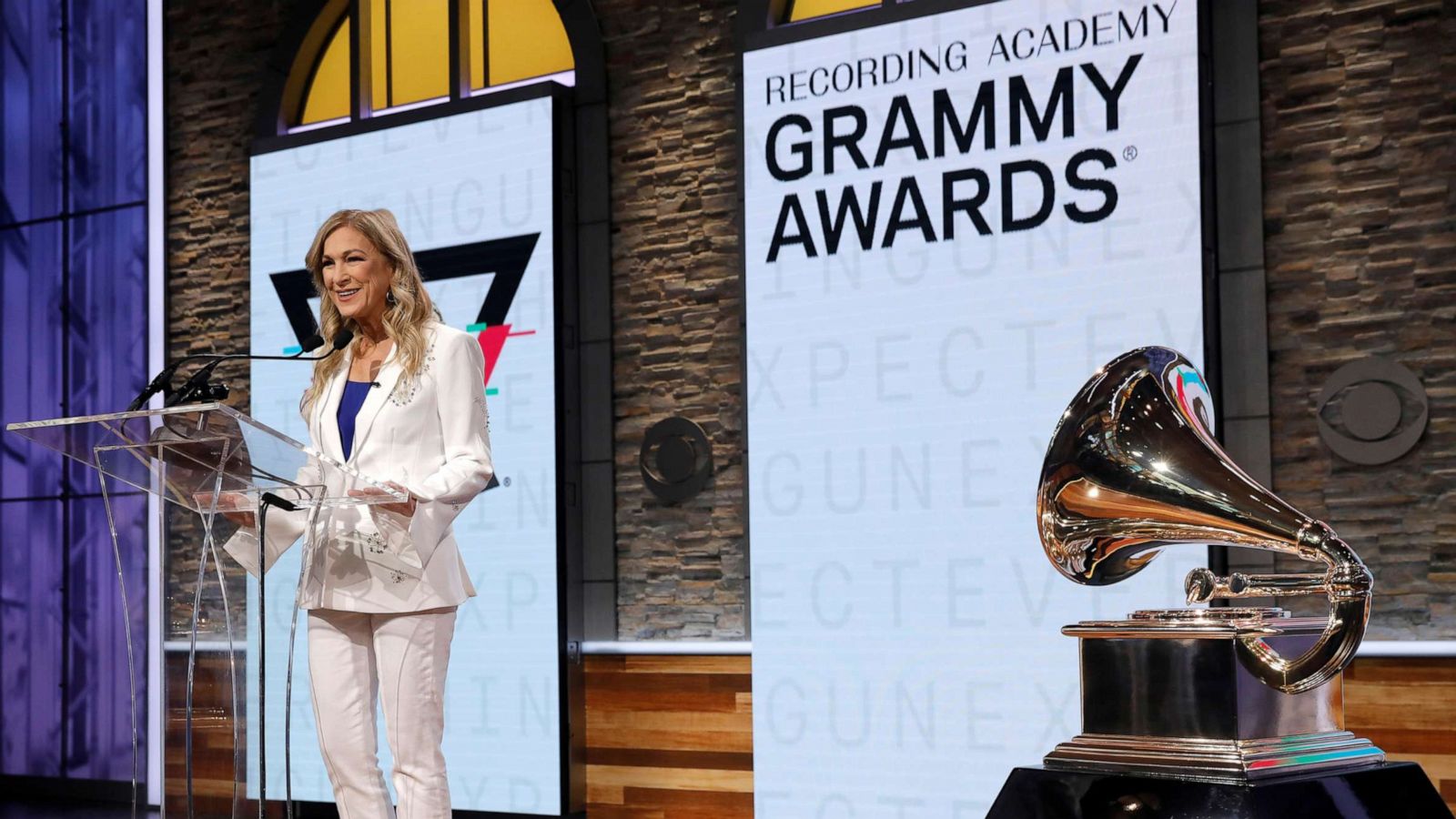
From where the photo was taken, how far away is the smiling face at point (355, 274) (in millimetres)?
2740

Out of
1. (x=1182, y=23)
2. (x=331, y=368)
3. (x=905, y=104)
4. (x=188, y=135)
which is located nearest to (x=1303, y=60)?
(x=1182, y=23)

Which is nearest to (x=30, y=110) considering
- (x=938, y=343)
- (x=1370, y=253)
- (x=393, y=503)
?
(x=938, y=343)

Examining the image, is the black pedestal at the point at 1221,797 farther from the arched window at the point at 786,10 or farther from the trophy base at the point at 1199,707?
the arched window at the point at 786,10

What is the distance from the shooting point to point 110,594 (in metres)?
6.09

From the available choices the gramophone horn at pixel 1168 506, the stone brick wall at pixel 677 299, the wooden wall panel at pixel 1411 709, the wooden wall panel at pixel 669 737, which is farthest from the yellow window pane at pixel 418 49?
the gramophone horn at pixel 1168 506

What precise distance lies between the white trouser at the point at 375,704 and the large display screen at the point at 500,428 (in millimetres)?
2212

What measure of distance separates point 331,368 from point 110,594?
3.78 m

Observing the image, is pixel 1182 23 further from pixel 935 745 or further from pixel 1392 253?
pixel 935 745

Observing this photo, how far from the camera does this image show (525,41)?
528cm

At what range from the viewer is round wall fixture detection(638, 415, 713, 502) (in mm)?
4809

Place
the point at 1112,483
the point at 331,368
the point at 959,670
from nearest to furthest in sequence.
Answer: the point at 1112,483 → the point at 331,368 → the point at 959,670

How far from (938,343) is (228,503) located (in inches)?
91.5

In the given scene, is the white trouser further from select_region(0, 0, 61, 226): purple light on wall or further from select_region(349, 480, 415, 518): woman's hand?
select_region(0, 0, 61, 226): purple light on wall

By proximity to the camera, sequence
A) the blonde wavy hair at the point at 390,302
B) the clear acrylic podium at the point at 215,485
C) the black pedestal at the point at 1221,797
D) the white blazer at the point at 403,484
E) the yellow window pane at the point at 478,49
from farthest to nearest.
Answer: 1. the yellow window pane at the point at 478,49
2. the blonde wavy hair at the point at 390,302
3. the white blazer at the point at 403,484
4. the clear acrylic podium at the point at 215,485
5. the black pedestal at the point at 1221,797
